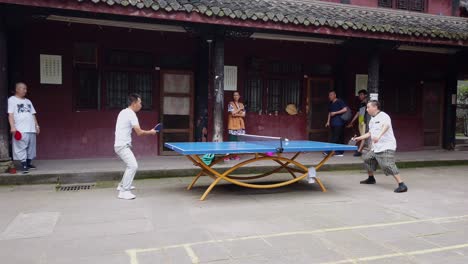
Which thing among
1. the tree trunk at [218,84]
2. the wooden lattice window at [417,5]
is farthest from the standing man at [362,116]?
the tree trunk at [218,84]

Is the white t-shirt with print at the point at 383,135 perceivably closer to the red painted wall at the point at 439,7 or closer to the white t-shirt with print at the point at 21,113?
the white t-shirt with print at the point at 21,113

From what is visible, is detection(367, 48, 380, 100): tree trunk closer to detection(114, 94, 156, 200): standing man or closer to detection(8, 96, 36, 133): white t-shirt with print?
detection(114, 94, 156, 200): standing man

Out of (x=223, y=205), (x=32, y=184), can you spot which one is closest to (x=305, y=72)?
(x=223, y=205)

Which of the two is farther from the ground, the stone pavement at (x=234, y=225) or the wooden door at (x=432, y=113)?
the wooden door at (x=432, y=113)

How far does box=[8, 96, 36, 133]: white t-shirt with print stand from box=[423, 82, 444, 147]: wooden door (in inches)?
420

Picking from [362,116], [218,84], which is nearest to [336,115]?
[362,116]

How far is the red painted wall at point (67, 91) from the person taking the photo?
910 cm

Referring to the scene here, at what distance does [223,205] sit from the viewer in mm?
6090

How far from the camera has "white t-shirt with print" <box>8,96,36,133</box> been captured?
7359 millimetres

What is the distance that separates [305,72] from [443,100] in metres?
4.80

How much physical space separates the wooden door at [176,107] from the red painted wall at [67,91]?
1.81 ft

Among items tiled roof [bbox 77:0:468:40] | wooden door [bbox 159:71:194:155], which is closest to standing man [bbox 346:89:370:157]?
tiled roof [bbox 77:0:468:40]

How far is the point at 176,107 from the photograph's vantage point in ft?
34.0

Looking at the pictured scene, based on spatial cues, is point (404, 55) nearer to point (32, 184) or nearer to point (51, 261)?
point (32, 184)
